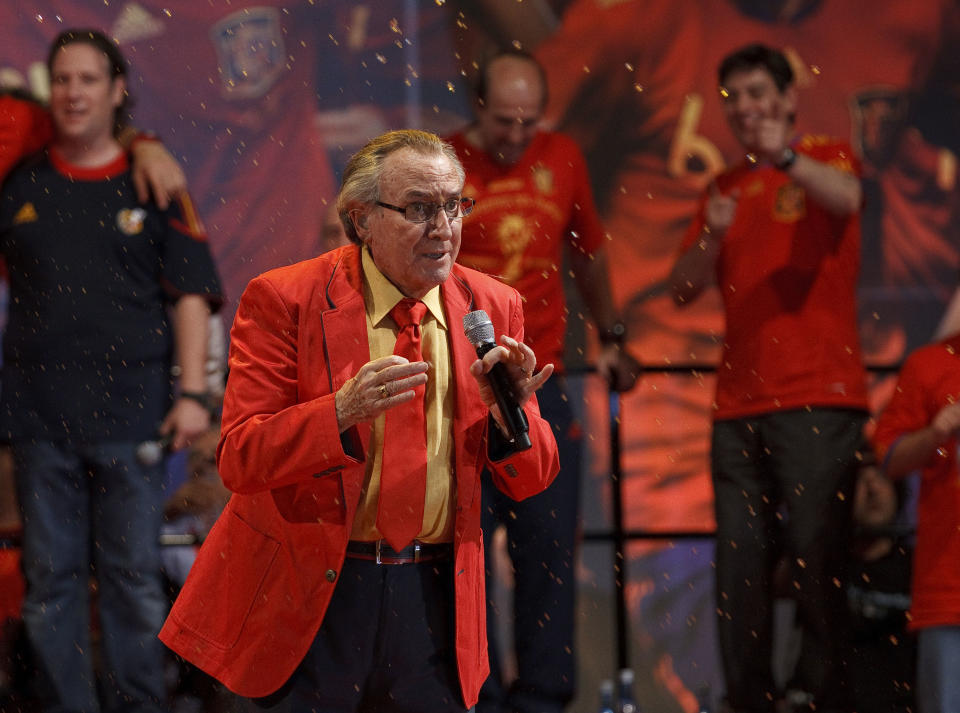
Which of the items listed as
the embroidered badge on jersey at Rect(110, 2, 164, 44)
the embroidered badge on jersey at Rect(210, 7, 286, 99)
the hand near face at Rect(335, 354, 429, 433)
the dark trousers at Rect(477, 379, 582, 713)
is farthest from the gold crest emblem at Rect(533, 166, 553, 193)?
the embroidered badge on jersey at Rect(110, 2, 164, 44)

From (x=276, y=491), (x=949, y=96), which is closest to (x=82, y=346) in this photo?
(x=276, y=491)

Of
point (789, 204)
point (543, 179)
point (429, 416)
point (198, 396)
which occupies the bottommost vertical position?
point (198, 396)

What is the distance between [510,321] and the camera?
2.50 meters

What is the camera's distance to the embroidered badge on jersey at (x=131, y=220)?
3875 mm

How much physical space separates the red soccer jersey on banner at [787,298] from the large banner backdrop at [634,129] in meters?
1.78

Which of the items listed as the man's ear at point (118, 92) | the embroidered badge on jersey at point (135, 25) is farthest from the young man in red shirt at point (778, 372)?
the embroidered badge on jersey at point (135, 25)

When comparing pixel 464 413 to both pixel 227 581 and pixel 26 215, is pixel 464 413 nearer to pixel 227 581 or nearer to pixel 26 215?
pixel 227 581

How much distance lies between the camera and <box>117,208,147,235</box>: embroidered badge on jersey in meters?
3.88

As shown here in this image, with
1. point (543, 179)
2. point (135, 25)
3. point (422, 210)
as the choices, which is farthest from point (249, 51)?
point (422, 210)

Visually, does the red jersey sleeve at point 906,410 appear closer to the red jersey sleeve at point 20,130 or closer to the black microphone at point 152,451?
the black microphone at point 152,451

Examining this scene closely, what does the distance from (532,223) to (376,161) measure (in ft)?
5.39

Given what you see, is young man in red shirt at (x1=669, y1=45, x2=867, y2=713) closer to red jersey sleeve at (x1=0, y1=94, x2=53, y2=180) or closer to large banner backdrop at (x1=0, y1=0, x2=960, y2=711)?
large banner backdrop at (x1=0, y1=0, x2=960, y2=711)

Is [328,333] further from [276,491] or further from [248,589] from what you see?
[248,589]

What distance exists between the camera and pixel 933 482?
11.9 ft
